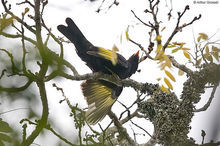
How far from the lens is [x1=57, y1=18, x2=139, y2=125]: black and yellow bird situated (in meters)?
4.09

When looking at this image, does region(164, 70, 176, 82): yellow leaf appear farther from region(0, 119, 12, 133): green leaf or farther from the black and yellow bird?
region(0, 119, 12, 133): green leaf

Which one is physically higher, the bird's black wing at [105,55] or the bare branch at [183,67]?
the bird's black wing at [105,55]

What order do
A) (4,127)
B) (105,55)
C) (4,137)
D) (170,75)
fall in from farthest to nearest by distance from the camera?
(105,55), (170,75), (4,127), (4,137)

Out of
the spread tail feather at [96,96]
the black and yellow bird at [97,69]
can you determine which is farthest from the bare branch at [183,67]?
the spread tail feather at [96,96]

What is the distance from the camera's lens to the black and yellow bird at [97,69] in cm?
409

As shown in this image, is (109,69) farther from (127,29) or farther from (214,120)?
(214,120)

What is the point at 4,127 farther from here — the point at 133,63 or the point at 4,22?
the point at 133,63

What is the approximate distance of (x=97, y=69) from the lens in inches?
162

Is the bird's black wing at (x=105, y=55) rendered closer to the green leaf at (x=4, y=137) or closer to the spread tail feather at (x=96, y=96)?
the spread tail feather at (x=96, y=96)

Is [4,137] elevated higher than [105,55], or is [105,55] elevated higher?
[105,55]

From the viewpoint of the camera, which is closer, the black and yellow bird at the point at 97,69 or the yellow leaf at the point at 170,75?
the yellow leaf at the point at 170,75

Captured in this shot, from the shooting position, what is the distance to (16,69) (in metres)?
1.70

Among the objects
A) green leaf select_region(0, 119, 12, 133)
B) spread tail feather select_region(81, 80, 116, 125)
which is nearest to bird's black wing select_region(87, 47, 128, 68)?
spread tail feather select_region(81, 80, 116, 125)

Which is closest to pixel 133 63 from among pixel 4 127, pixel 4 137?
pixel 4 127
